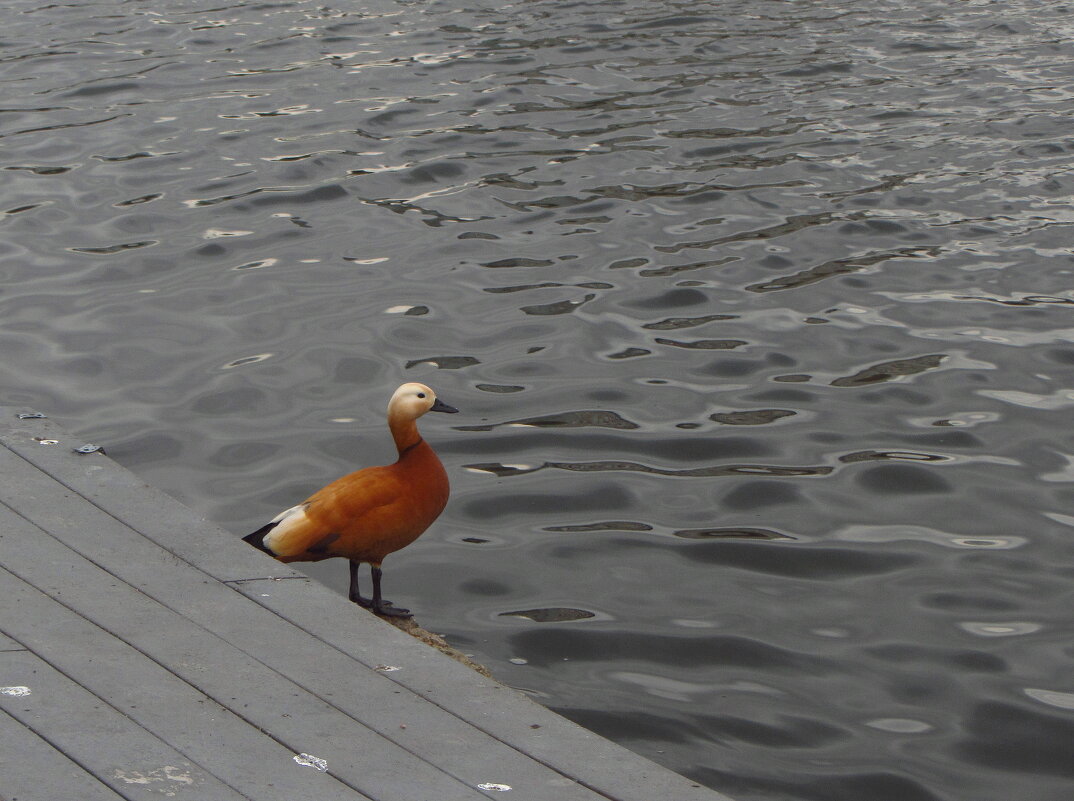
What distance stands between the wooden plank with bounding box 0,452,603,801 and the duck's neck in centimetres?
77

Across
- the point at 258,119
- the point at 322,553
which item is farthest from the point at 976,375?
the point at 258,119

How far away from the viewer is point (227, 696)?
3529mm

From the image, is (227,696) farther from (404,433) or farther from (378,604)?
(404,433)

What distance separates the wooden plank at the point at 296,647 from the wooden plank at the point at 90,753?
19.8 inches

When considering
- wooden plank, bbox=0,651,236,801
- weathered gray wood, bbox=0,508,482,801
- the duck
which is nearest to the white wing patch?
the duck

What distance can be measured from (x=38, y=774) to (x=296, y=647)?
36.8 inches

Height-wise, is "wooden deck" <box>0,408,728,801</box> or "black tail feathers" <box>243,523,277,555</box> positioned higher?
"wooden deck" <box>0,408,728,801</box>

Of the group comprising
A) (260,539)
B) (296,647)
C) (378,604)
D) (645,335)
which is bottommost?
(645,335)

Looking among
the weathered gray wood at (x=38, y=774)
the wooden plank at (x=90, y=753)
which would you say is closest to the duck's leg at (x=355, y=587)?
the wooden plank at (x=90, y=753)

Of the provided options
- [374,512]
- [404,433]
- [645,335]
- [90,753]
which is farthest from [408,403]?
[645,335]

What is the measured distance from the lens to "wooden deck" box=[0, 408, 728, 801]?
3186 millimetres

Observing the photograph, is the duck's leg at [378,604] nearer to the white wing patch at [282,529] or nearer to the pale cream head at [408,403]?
the white wing patch at [282,529]

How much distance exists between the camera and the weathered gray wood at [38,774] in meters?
3.00

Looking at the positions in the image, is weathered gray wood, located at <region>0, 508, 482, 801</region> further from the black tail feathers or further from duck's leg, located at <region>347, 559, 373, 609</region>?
duck's leg, located at <region>347, 559, 373, 609</region>
